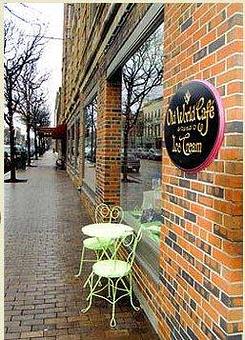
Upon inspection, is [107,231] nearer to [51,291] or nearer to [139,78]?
[51,291]

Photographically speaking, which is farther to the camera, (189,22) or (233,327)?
(189,22)

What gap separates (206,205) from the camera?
237cm

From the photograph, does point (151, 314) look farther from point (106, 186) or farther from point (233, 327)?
point (106, 186)

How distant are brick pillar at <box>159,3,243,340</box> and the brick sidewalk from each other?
0.63m

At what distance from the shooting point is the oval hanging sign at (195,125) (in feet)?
7.21

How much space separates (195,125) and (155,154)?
189 centimetres

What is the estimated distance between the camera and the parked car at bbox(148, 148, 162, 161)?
4.08m

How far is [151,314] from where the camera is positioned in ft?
11.8

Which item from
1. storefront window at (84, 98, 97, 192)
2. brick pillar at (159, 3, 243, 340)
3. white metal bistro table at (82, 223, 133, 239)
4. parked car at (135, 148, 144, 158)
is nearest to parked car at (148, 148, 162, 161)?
parked car at (135, 148, 144, 158)

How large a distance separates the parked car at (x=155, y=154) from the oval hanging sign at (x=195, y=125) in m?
1.12

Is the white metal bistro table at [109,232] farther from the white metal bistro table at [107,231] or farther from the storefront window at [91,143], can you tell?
the storefront window at [91,143]

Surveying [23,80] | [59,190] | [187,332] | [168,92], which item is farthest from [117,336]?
[23,80]

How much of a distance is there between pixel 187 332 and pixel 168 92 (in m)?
1.69

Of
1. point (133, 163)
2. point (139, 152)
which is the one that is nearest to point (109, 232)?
point (139, 152)
